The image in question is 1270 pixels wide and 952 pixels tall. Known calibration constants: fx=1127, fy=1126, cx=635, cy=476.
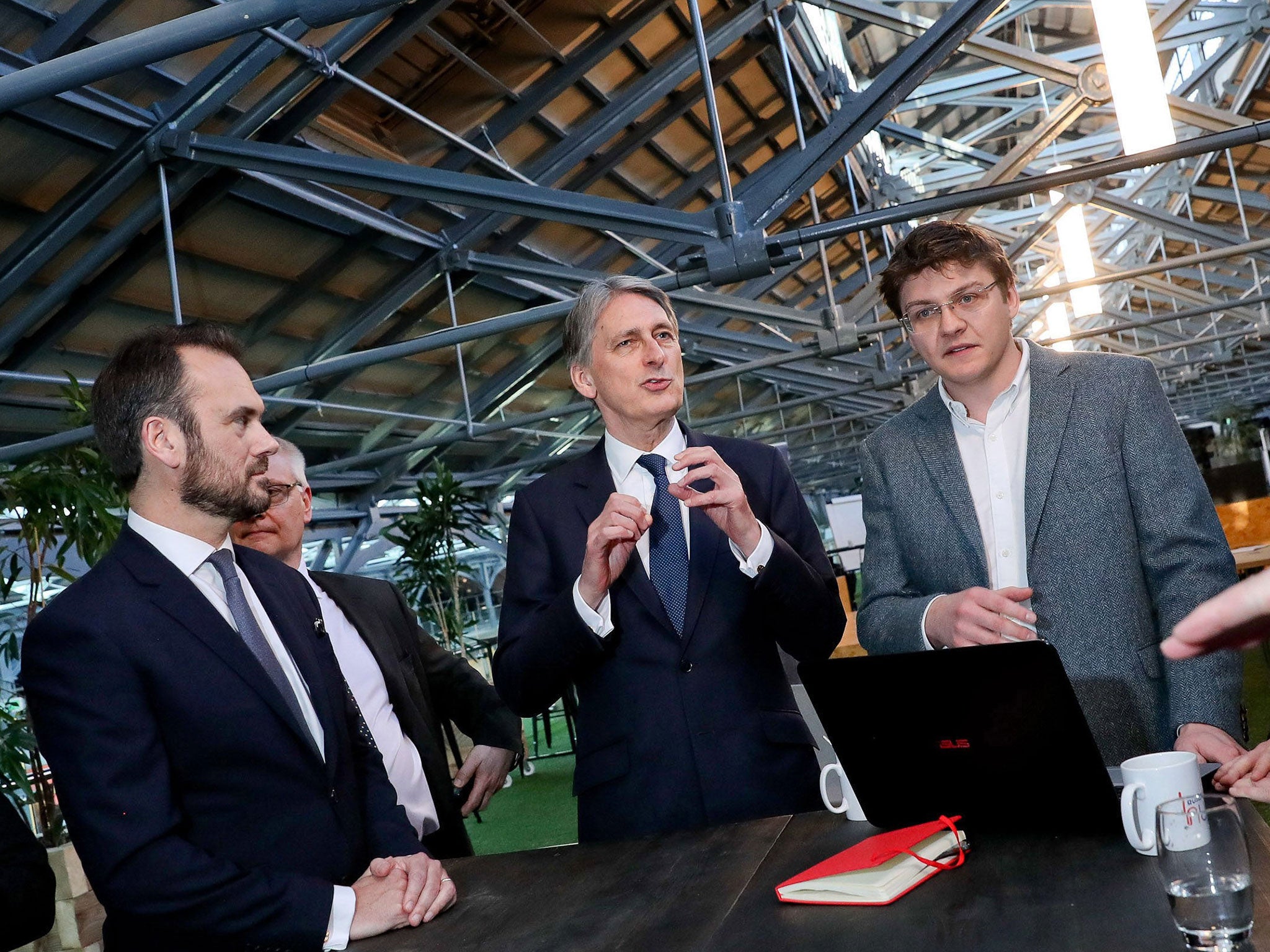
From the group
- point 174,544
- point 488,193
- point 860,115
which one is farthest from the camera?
point 860,115

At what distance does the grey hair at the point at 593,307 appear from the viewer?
2281 mm

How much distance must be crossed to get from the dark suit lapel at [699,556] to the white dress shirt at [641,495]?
0.04ft

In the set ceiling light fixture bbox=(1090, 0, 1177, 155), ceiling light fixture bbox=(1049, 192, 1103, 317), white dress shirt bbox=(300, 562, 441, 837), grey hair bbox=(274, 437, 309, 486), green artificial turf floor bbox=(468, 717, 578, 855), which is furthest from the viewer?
ceiling light fixture bbox=(1049, 192, 1103, 317)

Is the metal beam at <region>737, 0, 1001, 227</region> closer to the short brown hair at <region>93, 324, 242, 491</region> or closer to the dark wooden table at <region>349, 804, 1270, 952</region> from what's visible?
the short brown hair at <region>93, 324, 242, 491</region>

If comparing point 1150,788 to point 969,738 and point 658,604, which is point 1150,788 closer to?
point 969,738

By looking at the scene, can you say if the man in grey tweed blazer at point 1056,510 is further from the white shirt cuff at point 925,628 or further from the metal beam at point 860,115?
the metal beam at point 860,115

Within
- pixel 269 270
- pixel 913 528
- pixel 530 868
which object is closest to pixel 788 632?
pixel 913 528

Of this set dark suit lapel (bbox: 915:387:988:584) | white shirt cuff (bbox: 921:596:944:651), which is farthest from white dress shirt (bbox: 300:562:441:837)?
dark suit lapel (bbox: 915:387:988:584)

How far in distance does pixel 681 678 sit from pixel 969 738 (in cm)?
71

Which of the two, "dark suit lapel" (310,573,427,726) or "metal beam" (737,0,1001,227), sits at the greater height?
"metal beam" (737,0,1001,227)

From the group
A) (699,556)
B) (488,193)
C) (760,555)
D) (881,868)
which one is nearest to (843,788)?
(881,868)

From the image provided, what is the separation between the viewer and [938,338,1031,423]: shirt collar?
7.07 ft

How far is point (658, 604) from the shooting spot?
85.1 inches

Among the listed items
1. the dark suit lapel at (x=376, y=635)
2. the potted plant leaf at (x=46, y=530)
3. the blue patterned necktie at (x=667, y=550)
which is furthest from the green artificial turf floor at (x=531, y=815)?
the blue patterned necktie at (x=667, y=550)
